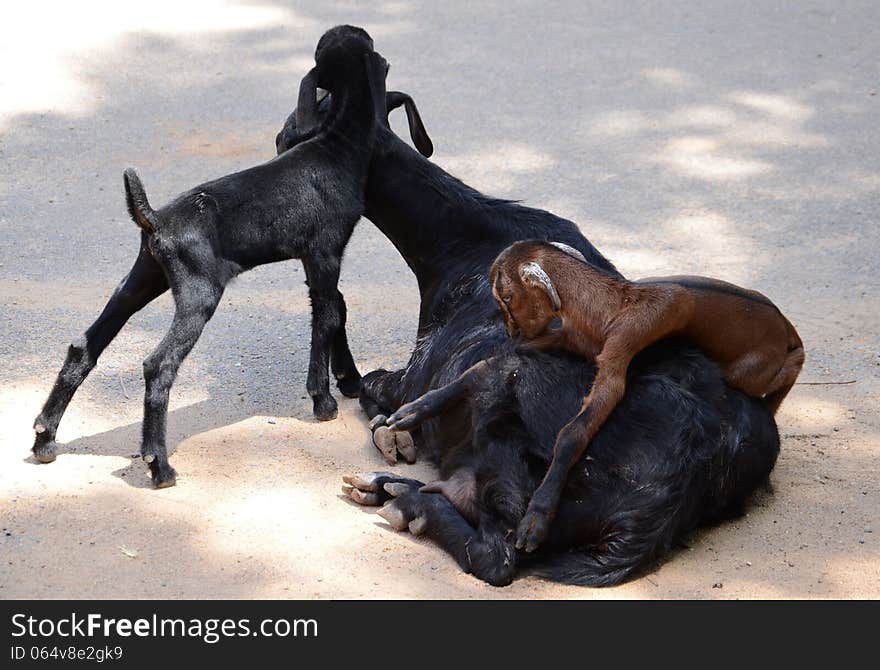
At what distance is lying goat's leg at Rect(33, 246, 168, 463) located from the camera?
4582 mm

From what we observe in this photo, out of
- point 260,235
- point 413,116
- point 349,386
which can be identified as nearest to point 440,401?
point 260,235

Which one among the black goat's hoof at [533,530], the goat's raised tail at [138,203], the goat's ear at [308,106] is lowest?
the black goat's hoof at [533,530]

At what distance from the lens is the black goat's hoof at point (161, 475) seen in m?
4.39

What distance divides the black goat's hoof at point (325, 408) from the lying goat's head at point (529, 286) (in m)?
1.03

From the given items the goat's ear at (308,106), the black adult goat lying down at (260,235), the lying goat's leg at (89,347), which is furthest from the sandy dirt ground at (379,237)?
the goat's ear at (308,106)

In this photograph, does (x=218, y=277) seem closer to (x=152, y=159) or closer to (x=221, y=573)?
(x=221, y=573)

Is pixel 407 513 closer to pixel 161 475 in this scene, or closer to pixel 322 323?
pixel 161 475

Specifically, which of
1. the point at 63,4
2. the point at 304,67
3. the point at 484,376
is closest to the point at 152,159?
the point at 304,67

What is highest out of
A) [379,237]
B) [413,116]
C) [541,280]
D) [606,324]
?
[413,116]

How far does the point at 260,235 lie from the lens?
4.68 metres

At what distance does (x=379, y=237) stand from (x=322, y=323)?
2227mm

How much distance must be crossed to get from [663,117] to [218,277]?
15.3ft

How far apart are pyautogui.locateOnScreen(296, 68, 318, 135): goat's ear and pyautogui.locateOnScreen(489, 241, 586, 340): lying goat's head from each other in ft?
3.57

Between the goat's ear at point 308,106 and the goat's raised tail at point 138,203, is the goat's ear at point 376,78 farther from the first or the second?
the goat's raised tail at point 138,203
